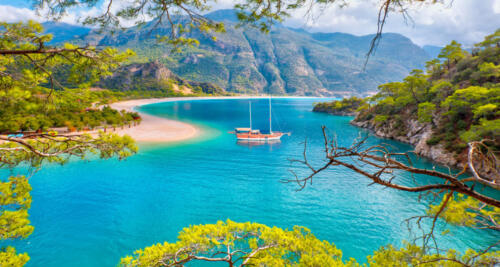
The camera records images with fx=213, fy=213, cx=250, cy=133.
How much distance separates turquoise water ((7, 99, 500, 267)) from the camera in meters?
11.1

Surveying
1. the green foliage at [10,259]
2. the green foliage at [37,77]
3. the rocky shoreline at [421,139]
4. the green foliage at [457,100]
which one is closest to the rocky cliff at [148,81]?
the rocky shoreline at [421,139]

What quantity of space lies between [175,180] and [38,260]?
994cm

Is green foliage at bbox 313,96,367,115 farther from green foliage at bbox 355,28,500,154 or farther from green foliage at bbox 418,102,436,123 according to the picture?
green foliage at bbox 418,102,436,123

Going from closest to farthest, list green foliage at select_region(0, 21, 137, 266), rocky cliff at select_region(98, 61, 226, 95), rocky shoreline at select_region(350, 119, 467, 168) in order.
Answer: green foliage at select_region(0, 21, 137, 266)
rocky shoreline at select_region(350, 119, 467, 168)
rocky cliff at select_region(98, 61, 226, 95)

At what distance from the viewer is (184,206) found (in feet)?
48.4

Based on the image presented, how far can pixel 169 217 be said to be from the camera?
44.2 ft

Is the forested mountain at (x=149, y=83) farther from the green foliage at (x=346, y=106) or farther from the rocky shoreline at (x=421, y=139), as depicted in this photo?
the rocky shoreline at (x=421, y=139)

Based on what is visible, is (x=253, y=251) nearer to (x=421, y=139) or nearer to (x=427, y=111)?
(x=421, y=139)

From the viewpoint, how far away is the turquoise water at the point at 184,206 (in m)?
11.1

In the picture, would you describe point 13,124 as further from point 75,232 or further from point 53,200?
point 75,232

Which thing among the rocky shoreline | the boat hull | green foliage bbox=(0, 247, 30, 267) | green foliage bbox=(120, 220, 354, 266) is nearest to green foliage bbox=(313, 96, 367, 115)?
the rocky shoreline

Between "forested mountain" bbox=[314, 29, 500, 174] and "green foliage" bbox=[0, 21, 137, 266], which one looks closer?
"green foliage" bbox=[0, 21, 137, 266]

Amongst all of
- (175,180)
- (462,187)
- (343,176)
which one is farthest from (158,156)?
(462,187)

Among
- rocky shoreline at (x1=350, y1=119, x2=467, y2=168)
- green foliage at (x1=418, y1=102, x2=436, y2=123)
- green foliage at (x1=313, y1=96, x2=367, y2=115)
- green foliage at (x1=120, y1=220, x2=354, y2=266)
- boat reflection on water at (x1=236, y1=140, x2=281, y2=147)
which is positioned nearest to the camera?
green foliage at (x1=120, y1=220, x2=354, y2=266)
